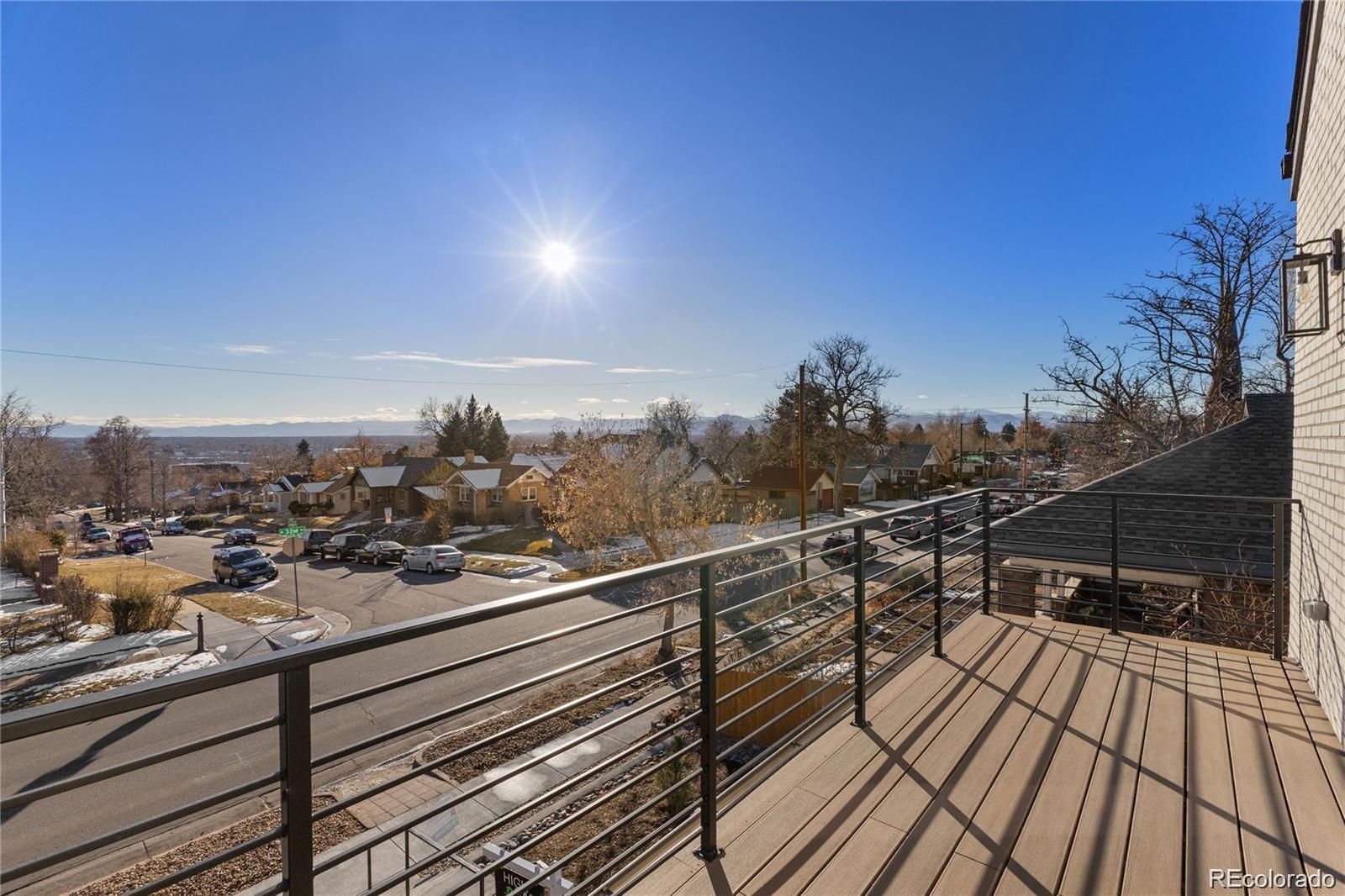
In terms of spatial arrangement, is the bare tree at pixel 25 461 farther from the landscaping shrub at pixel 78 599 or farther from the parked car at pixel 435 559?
the parked car at pixel 435 559

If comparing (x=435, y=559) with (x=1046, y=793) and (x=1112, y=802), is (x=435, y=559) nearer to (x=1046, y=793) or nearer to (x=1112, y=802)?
(x=1046, y=793)

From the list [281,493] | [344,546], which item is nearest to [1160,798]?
[344,546]

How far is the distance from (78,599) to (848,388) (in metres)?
30.5

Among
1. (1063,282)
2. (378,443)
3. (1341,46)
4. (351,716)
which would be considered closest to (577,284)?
(1063,282)

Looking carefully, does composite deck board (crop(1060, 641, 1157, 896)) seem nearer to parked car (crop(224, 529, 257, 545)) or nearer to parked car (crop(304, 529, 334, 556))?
parked car (crop(304, 529, 334, 556))

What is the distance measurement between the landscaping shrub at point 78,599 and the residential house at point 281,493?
83.6 feet

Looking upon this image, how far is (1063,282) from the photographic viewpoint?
717 inches

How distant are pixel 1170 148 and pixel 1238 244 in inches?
194

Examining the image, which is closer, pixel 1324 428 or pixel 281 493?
pixel 1324 428

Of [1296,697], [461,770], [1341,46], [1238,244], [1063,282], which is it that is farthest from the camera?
[1063,282]

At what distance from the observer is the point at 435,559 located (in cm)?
2081

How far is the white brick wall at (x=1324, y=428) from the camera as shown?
2752 mm

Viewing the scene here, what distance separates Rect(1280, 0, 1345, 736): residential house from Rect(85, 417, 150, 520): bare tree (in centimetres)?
5854

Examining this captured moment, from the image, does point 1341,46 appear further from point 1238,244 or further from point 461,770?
point 1238,244
